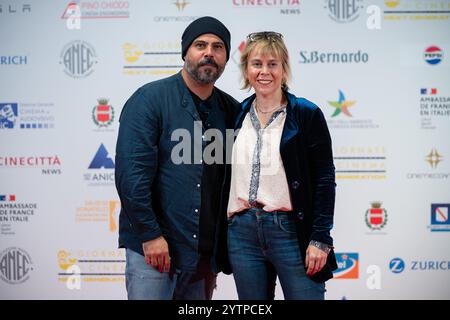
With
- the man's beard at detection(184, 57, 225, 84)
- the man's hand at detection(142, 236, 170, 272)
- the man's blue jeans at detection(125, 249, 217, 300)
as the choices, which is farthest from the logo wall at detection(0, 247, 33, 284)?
the man's beard at detection(184, 57, 225, 84)

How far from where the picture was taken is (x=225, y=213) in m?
2.00

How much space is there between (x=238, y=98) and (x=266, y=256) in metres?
1.38

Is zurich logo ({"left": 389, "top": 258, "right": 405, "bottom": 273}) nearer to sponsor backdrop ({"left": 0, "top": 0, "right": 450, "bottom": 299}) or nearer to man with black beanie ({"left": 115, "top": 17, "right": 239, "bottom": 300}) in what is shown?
sponsor backdrop ({"left": 0, "top": 0, "right": 450, "bottom": 299})

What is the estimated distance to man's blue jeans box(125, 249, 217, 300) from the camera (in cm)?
202

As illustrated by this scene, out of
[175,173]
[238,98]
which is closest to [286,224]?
[175,173]

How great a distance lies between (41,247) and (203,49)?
1.95m

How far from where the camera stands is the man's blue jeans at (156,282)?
202cm

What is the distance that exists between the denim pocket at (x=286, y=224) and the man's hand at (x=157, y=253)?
51 cm

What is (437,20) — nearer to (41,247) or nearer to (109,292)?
(109,292)

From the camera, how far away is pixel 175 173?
1.98 m

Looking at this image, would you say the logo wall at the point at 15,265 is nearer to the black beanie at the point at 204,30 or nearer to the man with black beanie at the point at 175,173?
the man with black beanie at the point at 175,173

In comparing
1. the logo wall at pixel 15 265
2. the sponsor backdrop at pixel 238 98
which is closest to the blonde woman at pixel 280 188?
the sponsor backdrop at pixel 238 98

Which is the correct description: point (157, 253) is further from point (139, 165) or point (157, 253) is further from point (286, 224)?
point (286, 224)

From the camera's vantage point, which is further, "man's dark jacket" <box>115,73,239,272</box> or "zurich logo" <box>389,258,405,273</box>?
"zurich logo" <box>389,258,405,273</box>
